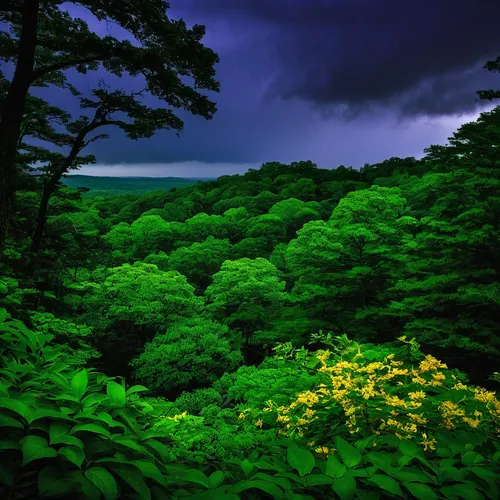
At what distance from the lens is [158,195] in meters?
55.1

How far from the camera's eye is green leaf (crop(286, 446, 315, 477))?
1.50 meters

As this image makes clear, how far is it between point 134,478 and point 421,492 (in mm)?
1079

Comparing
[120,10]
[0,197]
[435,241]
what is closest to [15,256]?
[0,197]

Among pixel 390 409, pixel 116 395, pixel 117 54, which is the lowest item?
pixel 390 409

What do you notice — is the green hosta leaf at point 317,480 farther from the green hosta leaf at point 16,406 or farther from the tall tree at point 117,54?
the tall tree at point 117,54

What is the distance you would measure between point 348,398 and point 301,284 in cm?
1367

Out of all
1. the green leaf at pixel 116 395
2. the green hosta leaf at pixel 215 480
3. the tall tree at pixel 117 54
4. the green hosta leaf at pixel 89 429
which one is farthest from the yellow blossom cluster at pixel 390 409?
the tall tree at pixel 117 54

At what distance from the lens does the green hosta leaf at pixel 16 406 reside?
1.32m

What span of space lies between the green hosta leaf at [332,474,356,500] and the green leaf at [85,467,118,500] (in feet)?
2.66

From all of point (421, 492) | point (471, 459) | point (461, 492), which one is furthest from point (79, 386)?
point (471, 459)

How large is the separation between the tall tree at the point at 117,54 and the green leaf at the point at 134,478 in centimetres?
496

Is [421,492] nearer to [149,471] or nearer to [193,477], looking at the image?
[193,477]

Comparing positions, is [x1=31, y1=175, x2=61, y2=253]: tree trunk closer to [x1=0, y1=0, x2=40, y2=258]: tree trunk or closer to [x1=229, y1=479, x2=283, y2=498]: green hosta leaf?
[x1=0, y1=0, x2=40, y2=258]: tree trunk

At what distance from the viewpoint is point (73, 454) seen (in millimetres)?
1239
